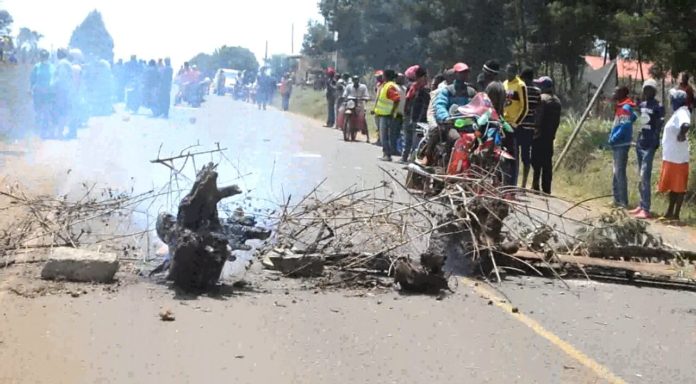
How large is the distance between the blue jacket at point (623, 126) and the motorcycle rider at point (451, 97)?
233 cm

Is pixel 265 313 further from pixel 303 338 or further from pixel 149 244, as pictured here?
pixel 149 244

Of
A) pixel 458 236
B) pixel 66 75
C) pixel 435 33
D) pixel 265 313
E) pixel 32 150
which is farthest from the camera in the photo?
pixel 435 33

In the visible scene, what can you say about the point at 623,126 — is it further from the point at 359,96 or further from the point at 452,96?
the point at 359,96

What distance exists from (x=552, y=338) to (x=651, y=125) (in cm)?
732

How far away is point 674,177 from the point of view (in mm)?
12273

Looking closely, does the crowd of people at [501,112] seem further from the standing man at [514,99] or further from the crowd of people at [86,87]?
the crowd of people at [86,87]

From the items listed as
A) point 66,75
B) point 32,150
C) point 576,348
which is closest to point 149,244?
point 576,348

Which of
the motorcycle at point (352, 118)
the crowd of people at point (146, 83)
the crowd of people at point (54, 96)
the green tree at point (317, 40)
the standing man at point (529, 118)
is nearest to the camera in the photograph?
the standing man at point (529, 118)

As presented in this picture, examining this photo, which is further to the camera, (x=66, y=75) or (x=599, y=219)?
(x=66, y=75)

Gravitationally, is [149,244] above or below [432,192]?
below

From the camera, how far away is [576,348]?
5973mm

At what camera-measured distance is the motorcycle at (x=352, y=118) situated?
971 inches

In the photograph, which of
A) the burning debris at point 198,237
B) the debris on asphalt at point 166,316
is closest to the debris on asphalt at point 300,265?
the burning debris at point 198,237

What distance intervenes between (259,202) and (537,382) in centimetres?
603
